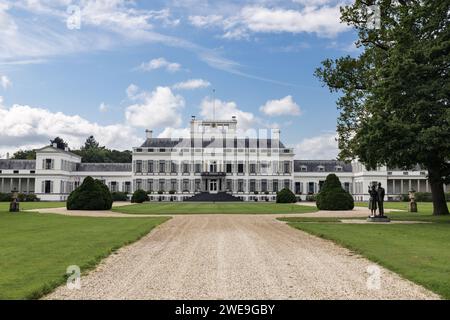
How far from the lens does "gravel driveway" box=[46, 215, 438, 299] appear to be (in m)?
6.57

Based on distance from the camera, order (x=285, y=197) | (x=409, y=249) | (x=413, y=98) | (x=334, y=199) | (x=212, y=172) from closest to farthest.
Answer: (x=409, y=249) < (x=413, y=98) < (x=334, y=199) < (x=285, y=197) < (x=212, y=172)

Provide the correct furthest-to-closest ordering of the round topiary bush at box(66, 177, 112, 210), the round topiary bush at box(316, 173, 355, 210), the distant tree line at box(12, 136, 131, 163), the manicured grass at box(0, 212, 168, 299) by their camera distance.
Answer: the distant tree line at box(12, 136, 131, 163) < the round topiary bush at box(316, 173, 355, 210) < the round topiary bush at box(66, 177, 112, 210) < the manicured grass at box(0, 212, 168, 299)

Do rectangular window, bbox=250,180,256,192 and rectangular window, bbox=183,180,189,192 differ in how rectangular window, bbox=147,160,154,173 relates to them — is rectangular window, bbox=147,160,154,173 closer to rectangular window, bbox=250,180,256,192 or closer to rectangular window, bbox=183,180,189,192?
rectangular window, bbox=183,180,189,192

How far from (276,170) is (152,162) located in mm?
18540

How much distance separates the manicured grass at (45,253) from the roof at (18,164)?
191 feet

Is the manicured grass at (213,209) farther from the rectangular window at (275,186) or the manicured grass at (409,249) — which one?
the rectangular window at (275,186)

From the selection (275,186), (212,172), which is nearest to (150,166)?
(212,172)

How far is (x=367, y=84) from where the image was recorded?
79.0 feet

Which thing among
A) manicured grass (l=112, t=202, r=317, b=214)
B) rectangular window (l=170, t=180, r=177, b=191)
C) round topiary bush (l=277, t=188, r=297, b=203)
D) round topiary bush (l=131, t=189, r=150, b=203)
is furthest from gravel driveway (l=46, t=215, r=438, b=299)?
rectangular window (l=170, t=180, r=177, b=191)

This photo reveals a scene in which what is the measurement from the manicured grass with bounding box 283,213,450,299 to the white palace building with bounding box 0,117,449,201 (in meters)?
52.8

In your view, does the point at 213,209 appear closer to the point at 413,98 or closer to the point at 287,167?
the point at 413,98

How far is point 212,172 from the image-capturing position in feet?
227

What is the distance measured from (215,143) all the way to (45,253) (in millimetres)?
60661
